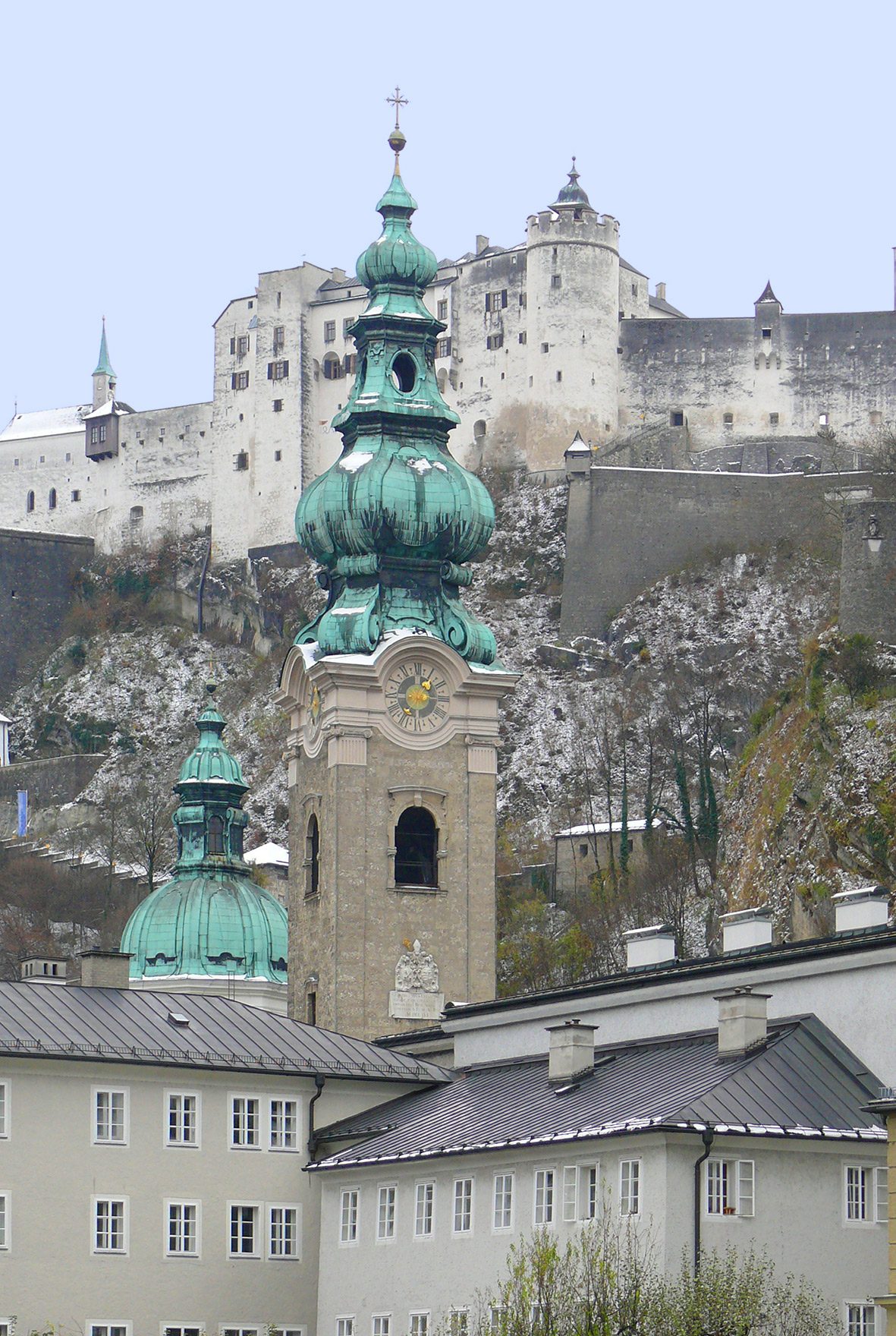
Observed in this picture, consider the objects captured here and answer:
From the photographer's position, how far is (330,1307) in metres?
52.0

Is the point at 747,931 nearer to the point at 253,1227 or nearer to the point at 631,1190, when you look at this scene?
the point at 253,1227

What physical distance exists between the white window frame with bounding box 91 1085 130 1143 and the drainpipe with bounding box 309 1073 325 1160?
3.20 m

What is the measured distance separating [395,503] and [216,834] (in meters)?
21.3

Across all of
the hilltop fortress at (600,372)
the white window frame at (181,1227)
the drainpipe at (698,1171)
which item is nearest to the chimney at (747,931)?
the drainpipe at (698,1171)

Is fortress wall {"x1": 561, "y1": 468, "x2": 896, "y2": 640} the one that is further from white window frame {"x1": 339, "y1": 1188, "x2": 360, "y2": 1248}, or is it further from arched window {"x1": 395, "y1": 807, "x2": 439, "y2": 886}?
white window frame {"x1": 339, "y1": 1188, "x2": 360, "y2": 1248}

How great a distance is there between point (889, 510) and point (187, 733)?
42561 mm

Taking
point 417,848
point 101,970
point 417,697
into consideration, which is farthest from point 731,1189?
point 417,697

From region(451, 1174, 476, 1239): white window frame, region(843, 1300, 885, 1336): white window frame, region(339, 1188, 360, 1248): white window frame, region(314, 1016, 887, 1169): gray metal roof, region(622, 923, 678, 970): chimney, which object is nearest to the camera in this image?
region(843, 1300, 885, 1336): white window frame

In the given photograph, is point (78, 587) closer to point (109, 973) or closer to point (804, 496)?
point (804, 496)

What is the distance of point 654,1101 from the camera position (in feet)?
156

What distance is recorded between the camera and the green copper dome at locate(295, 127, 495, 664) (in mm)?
68188

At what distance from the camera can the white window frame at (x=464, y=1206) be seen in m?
49.0

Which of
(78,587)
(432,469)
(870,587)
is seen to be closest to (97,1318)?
(432,469)

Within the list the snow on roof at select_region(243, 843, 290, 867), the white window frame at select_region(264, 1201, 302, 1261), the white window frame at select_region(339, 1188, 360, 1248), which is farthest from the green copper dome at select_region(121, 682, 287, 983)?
the white window frame at select_region(339, 1188, 360, 1248)
